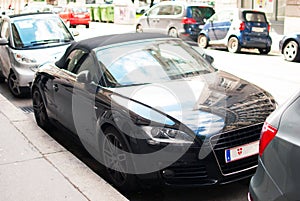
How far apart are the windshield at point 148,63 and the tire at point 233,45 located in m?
9.99

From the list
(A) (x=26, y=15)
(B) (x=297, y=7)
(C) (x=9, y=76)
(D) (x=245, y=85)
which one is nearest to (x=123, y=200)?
(D) (x=245, y=85)

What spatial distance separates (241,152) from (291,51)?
9844mm

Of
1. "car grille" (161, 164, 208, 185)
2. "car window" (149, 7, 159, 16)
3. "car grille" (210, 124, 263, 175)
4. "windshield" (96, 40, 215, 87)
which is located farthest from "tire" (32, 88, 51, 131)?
"car window" (149, 7, 159, 16)

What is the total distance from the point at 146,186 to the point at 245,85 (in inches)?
69.4

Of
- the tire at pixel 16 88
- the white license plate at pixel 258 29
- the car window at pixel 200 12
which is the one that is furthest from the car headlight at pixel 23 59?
the car window at pixel 200 12

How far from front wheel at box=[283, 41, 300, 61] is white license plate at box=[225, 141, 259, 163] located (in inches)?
374

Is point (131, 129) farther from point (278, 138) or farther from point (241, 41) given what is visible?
point (241, 41)

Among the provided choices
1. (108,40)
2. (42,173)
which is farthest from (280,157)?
(108,40)

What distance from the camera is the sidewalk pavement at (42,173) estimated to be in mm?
3822

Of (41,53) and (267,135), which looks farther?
(41,53)

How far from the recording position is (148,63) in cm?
496

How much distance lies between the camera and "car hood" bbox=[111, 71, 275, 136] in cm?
390

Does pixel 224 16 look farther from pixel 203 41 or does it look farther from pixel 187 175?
pixel 187 175

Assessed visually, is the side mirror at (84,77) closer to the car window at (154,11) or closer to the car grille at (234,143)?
the car grille at (234,143)
